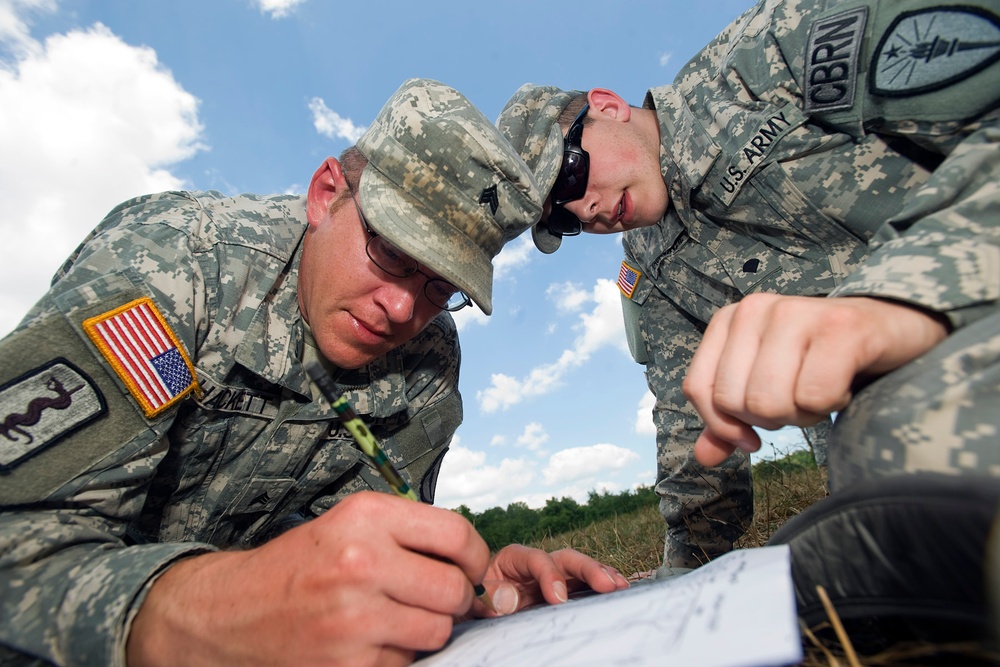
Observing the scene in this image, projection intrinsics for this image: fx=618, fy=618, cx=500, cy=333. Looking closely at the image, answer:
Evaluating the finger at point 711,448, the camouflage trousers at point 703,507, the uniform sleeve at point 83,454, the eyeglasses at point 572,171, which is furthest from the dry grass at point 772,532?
the eyeglasses at point 572,171

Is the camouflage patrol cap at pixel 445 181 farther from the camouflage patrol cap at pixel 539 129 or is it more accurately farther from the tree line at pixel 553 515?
the tree line at pixel 553 515

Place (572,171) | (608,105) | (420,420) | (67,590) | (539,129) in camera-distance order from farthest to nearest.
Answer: (608,105) < (539,129) < (572,171) < (420,420) < (67,590)

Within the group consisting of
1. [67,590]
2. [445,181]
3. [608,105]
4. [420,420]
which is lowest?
[67,590]

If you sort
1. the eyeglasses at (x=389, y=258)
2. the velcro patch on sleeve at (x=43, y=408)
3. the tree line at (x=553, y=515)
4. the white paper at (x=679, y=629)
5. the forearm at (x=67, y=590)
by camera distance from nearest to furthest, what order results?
the white paper at (x=679, y=629), the forearm at (x=67, y=590), the velcro patch on sleeve at (x=43, y=408), the eyeglasses at (x=389, y=258), the tree line at (x=553, y=515)

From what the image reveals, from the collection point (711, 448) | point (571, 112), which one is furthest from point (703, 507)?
point (711, 448)

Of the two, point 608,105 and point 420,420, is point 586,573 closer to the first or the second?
point 420,420

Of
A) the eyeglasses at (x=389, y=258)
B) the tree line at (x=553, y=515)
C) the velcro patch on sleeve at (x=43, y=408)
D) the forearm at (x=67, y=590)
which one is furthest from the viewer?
the tree line at (x=553, y=515)

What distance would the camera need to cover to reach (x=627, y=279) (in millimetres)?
3805

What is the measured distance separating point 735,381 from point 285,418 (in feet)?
6.12

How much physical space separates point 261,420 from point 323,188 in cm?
94

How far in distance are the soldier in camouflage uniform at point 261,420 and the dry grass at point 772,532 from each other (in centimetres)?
53

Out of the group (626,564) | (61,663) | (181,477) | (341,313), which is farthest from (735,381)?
(626,564)

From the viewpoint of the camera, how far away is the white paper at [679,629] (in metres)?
0.57

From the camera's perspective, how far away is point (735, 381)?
89 cm
